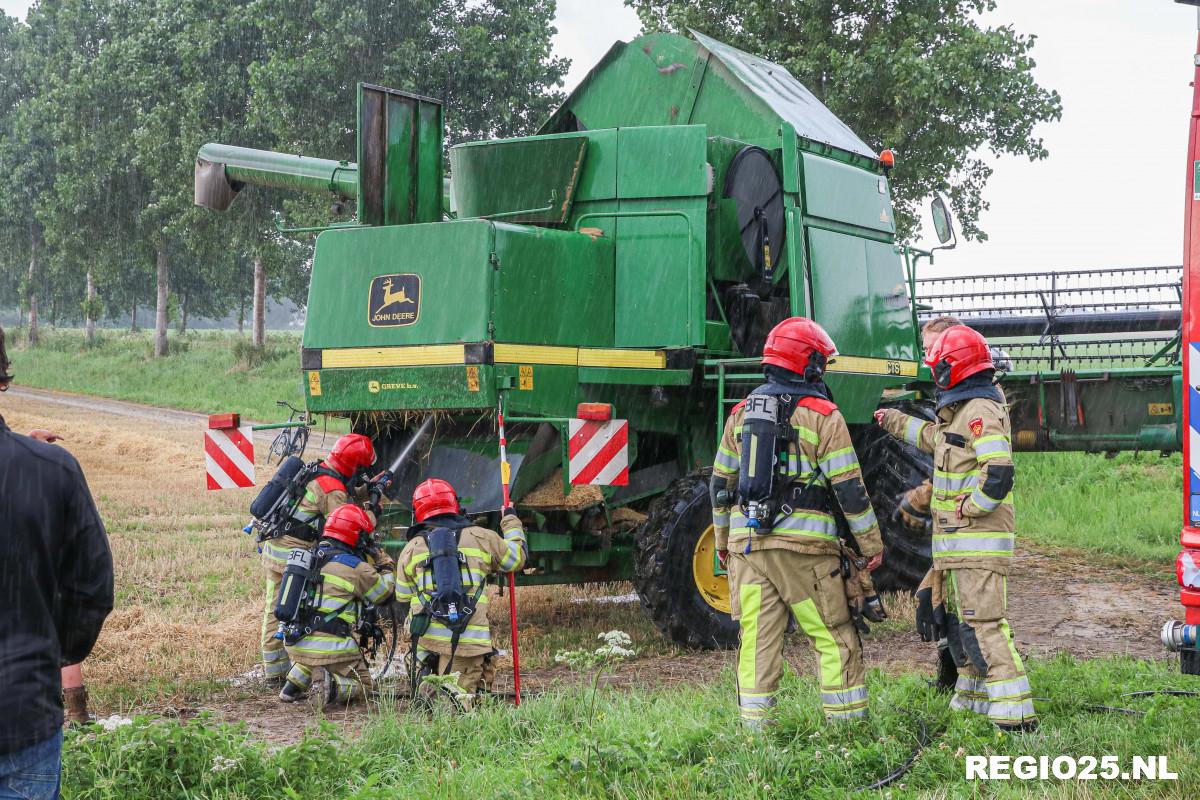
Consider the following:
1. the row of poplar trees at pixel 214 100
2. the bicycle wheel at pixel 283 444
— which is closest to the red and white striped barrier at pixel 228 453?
the bicycle wheel at pixel 283 444

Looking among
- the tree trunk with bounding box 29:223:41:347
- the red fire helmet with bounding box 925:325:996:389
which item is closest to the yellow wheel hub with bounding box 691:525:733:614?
the red fire helmet with bounding box 925:325:996:389

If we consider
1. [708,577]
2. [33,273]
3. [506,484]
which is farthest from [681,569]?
[33,273]

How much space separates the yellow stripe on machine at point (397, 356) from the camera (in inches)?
281

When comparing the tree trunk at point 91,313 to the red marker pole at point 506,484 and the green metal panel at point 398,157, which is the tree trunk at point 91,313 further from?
the red marker pole at point 506,484

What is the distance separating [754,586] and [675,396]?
2.89 meters

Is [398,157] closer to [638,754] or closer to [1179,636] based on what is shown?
[638,754]

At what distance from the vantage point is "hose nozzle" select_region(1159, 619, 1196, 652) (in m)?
4.75

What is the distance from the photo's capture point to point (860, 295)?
27.6 ft

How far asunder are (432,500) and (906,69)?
36.7 feet

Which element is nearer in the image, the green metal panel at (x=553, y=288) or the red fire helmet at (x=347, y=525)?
the red fire helmet at (x=347, y=525)

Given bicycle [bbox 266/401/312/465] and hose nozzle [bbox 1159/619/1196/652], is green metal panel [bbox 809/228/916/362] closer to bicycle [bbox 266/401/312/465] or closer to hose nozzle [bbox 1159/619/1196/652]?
bicycle [bbox 266/401/312/465]

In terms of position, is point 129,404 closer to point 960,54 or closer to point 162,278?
point 162,278

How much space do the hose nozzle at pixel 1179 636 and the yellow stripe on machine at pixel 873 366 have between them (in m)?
3.33

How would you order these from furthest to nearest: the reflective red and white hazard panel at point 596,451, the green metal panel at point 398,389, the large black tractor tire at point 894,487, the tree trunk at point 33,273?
the tree trunk at point 33,273
the large black tractor tire at point 894,487
the reflective red and white hazard panel at point 596,451
the green metal panel at point 398,389
